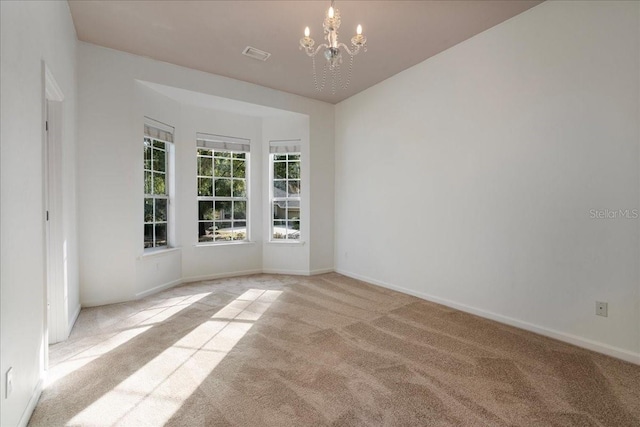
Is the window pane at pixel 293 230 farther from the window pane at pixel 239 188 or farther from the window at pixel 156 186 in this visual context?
the window at pixel 156 186

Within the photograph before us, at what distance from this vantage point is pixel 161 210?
14.9 feet

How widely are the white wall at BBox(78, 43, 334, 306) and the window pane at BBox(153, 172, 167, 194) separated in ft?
0.70

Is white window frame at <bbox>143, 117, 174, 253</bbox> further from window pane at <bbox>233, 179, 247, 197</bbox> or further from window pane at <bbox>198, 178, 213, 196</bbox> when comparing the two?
window pane at <bbox>233, 179, 247, 197</bbox>

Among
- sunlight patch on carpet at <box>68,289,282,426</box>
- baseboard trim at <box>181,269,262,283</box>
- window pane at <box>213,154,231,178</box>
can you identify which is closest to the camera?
sunlight patch on carpet at <box>68,289,282,426</box>

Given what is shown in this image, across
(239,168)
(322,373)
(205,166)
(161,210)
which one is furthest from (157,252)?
(322,373)

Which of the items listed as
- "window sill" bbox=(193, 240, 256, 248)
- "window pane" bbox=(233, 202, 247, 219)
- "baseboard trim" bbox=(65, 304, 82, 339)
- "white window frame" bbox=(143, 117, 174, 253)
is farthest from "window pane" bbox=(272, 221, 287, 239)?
"baseboard trim" bbox=(65, 304, 82, 339)

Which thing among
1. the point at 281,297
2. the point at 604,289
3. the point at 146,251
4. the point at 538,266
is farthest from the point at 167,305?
the point at 604,289

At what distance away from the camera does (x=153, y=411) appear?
181 centimetres

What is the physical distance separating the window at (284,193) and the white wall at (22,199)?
3429 mm

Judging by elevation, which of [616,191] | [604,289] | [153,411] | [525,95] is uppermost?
[525,95]

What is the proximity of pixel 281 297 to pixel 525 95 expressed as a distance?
11.8 feet

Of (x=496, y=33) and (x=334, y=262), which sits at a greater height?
(x=496, y=33)

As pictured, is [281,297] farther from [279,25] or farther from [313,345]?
[279,25]

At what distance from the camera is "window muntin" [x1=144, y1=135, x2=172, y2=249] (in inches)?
168
